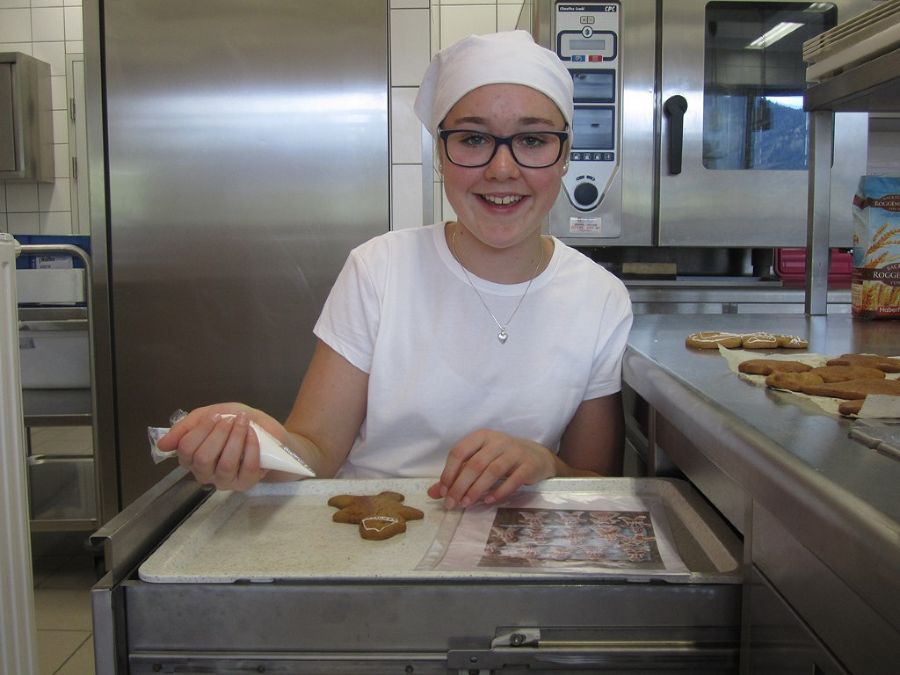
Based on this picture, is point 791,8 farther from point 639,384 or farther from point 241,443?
point 241,443

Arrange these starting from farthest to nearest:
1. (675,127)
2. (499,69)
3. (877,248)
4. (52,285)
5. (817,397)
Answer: (52,285) → (675,127) → (877,248) → (499,69) → (817,397)

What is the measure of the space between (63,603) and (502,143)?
81.9 inches

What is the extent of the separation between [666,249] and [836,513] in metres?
2.28

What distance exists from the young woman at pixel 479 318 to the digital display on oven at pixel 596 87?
1.22 metres

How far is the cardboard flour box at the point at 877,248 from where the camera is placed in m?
1.33

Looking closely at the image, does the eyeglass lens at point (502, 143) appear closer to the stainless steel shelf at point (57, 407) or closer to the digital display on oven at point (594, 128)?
the digital display on oven at point (594, 128)

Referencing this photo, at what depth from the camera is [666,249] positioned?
2.61 meters

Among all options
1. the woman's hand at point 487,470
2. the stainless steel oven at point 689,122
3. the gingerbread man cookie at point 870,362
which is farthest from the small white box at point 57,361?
the gingerbread man cookie at point 870,362

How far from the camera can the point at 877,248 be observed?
135 cm

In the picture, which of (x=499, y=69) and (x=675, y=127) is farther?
(x=675, y=127)

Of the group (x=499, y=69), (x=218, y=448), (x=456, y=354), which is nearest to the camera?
(x=218, y=448)

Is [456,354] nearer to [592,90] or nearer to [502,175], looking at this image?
[502,175]

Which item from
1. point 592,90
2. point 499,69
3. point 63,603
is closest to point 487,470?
point 499,69

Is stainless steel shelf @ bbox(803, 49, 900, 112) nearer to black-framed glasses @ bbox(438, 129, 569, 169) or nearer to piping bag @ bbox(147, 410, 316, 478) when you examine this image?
black-framed glasses @ bbox(438, 129, 569, 169)
